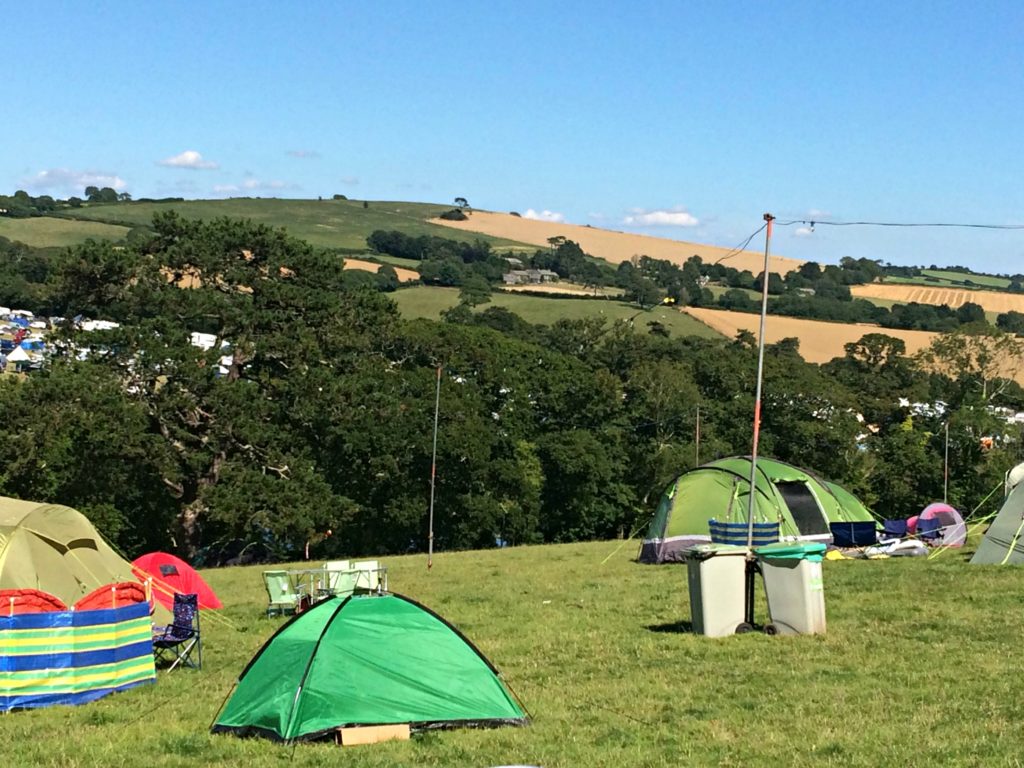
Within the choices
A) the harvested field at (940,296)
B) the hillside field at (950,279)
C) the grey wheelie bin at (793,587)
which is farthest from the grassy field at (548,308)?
the grey wheelie bin at (793,587)

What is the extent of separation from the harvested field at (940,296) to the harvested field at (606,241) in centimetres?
1310

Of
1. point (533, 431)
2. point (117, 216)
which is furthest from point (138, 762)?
point (117, 216)

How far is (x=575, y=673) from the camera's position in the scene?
14047 mm

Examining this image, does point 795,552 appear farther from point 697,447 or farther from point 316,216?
point 316,216

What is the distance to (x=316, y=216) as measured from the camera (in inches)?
6245

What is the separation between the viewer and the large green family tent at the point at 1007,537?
2167cm

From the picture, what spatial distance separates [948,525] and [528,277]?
320 ft

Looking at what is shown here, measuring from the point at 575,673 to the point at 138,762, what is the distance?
5.44 meters

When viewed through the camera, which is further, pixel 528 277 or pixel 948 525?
pixel 528 277

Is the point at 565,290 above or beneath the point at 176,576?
above

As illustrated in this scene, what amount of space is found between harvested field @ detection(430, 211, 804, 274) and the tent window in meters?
102

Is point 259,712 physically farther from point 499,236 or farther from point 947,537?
point 499,236

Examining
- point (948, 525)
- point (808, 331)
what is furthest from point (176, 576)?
point (808, 331)

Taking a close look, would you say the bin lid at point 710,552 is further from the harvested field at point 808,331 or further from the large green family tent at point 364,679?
A: the harvested field at point 808,331
